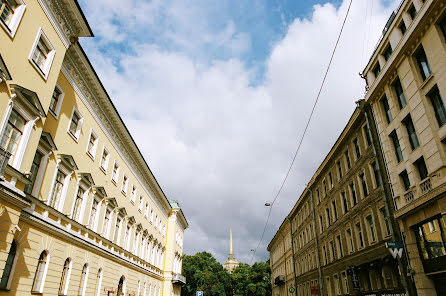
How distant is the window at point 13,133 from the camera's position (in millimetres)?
10086

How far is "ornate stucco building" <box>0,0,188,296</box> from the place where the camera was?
10.3 m

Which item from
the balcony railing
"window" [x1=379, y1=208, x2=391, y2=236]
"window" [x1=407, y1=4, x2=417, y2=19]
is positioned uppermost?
"window" [x1=407, y1=4, x2=417, y2=19]

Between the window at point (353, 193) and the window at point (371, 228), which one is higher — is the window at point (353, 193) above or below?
above

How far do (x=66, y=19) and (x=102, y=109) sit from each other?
6.62 m

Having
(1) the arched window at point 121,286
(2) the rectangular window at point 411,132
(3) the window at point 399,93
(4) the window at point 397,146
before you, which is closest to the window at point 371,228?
(4) the window at point 397,146

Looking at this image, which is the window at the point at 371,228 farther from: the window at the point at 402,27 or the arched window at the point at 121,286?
the arched window at the point at 121,286

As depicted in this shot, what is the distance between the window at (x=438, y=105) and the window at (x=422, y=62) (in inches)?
38.1

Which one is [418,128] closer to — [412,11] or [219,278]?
[412,11]

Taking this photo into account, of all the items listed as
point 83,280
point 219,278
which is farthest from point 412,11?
point 219,278

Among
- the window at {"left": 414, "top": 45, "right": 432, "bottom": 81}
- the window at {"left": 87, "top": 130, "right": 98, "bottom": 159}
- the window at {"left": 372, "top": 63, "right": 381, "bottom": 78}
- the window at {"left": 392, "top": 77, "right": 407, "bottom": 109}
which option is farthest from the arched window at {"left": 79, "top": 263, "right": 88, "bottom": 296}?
the window at {"left": 372, "top": 63, "right": 381, "bottom": 78}

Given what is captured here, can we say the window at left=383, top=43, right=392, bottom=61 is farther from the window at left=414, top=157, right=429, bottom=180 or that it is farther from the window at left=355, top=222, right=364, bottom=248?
the window at left=355, top=222, right=364, bottom=248

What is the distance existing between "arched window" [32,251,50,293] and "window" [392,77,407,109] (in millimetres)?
19004

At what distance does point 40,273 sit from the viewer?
12727 mm

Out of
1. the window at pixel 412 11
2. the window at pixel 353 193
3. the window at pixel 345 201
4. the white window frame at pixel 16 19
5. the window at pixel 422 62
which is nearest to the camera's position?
the white window frame at pixel 16 19
